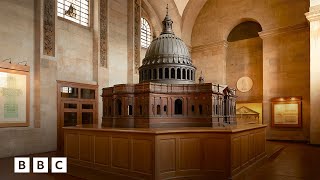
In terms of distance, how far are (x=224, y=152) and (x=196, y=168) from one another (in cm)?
88

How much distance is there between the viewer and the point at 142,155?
7.19 meters

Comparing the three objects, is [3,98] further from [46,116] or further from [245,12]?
[245,12]

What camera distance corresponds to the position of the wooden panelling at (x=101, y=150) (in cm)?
803

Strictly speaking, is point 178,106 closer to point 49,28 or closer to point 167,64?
point 167,64

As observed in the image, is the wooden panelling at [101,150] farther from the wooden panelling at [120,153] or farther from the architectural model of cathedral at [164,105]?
→ the architectural model of cathedral at [164,105]

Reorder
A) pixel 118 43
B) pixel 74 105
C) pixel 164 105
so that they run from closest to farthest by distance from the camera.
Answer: pixel 164 105 → pixel 74 105 → pixel 118 43

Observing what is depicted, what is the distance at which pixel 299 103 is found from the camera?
1630cm

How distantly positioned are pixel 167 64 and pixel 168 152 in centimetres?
478

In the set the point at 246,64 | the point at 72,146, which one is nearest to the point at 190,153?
the point at 72,146

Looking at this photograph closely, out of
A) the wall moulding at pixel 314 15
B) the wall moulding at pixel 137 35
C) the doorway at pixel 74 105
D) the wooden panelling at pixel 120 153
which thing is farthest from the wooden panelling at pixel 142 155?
the wall moulding at pixel 314 15

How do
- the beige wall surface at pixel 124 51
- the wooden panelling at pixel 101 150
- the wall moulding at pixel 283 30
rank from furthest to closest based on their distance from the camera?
the wall moulding at pixel 283 30 < the beige wall surface at pixel 124 51 < the wooden panelling at pixel 101 150

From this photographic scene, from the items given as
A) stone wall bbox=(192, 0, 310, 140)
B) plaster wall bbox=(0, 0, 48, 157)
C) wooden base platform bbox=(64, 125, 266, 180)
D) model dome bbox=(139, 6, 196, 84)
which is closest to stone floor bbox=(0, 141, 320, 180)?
wooden base platform bbox=(64, 125, 266, 180)

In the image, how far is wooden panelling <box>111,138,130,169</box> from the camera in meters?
7.55

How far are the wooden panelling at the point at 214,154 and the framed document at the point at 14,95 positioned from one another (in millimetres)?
7648
